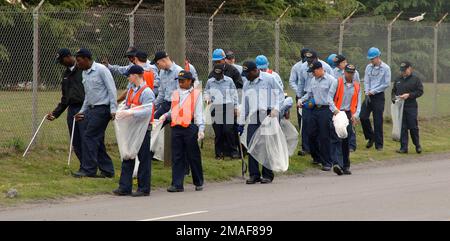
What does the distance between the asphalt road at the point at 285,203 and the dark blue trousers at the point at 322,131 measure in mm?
1251

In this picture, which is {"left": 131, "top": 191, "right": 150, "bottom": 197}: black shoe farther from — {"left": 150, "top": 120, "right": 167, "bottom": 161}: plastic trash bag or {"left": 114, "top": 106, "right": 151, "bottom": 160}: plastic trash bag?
{"left": 150, "top": 120, "right": 167, "bottom": 161}: plastic trash bag

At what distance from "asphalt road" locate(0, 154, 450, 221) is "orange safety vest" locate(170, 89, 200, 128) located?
994mm

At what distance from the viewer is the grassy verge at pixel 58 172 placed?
49.1 feet

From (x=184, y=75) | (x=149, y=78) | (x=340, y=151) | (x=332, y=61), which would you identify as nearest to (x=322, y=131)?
(x=340, y=151)

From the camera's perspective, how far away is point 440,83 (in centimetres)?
2977

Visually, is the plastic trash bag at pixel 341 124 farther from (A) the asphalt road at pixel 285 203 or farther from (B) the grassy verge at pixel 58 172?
(B) the grassy verge at pixel 58 172

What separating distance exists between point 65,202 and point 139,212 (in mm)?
1717

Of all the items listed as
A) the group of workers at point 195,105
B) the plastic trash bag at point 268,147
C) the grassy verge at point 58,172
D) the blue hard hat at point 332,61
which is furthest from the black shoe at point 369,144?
the plastic trash bag at point 268,147

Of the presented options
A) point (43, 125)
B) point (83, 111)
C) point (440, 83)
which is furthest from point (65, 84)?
point (440, 83)

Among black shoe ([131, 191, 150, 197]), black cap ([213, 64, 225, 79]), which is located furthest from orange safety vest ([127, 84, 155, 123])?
black cap ([213, 64, 225, 79])

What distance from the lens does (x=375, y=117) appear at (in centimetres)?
2208

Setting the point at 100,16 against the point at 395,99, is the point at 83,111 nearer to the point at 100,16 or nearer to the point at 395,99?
the point at 100,16

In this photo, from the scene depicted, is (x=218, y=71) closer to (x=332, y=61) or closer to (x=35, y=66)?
(x=35, y=66)

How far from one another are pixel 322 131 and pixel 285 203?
506cm
